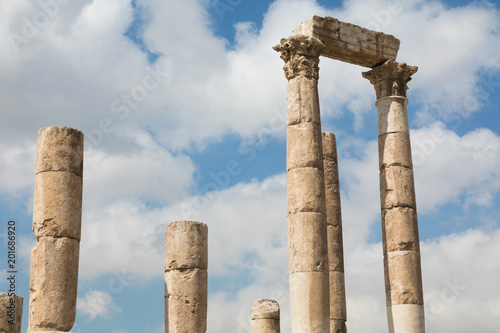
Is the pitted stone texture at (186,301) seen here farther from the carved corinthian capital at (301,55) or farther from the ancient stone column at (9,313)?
the carved corinthian capital at (301,55)

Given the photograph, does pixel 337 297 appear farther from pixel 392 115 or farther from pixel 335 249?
pixel 392 115

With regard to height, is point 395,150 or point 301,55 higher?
point 301,55

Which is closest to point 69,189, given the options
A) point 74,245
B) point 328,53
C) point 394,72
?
point 74,245

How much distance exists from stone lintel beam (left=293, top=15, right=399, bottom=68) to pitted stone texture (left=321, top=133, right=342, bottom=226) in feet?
9.75

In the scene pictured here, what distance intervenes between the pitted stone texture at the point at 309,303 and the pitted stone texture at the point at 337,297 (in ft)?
12.9

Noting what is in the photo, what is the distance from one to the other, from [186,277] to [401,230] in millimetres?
7630

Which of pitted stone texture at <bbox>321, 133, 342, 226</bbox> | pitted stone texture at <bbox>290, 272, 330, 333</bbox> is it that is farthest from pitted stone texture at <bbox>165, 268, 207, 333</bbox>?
pitted stone texture at <bbox>321, 133, 342, 226</bbox>

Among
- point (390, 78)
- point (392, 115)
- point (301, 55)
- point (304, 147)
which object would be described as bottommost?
point (304, 147)

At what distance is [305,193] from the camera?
2030 centimetres

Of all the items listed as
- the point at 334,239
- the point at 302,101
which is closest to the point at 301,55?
the point at 302,101

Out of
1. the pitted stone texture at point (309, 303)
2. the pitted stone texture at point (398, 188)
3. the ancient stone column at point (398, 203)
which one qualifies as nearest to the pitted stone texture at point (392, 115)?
the ancient stone column at point (398, 203)

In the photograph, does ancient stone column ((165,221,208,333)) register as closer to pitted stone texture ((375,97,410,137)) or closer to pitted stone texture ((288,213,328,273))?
pitted stone texture ((288,213,328,273))

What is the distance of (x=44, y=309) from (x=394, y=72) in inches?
531

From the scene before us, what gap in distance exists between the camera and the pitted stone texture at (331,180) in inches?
971
